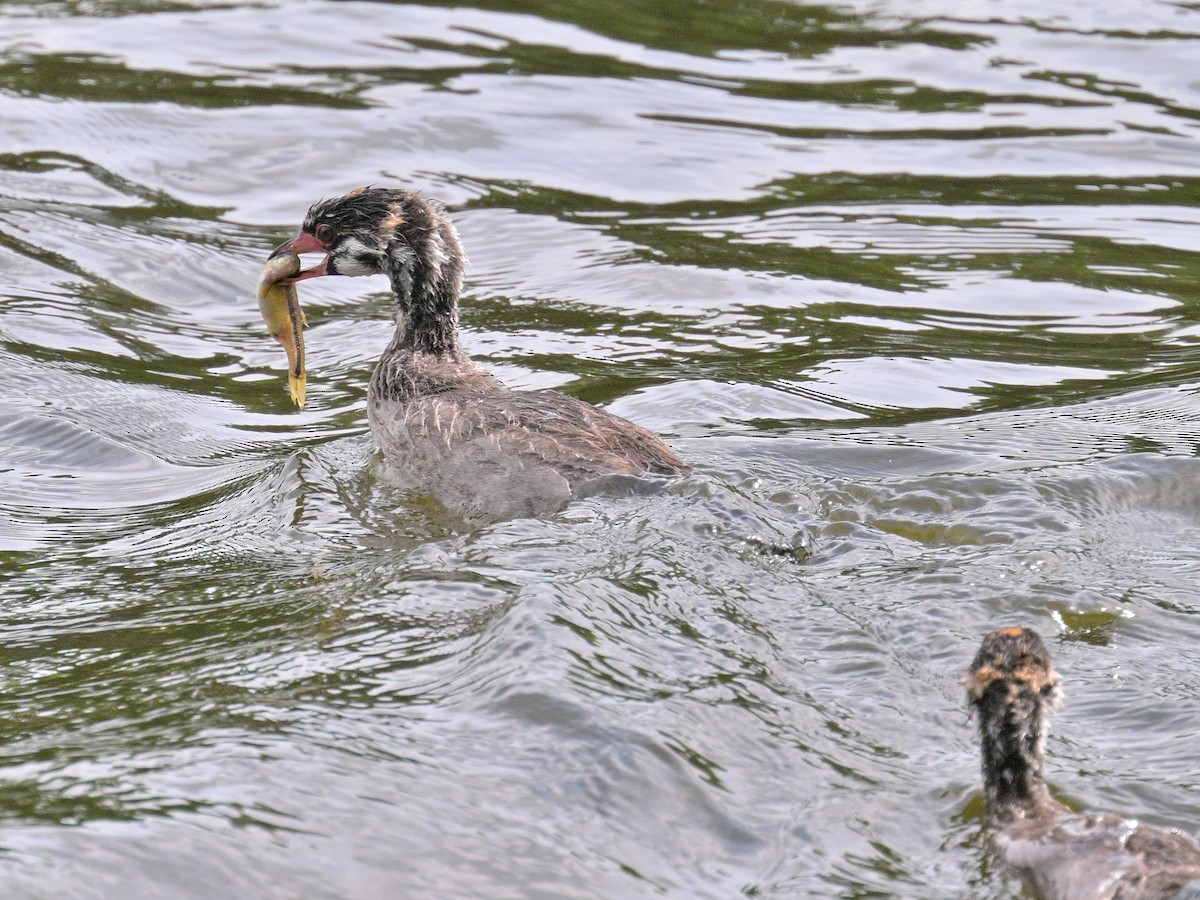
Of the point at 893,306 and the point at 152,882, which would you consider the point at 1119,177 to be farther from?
the point at 152,882

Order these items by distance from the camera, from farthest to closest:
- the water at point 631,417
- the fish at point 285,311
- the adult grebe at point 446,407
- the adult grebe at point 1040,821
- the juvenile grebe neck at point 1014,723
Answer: the fish at point 285,311
the adult grebe at point 446,407
the water at point 631,417
the juvenile grebe neck at point 1014,723
the adult grebe at point 1040,821

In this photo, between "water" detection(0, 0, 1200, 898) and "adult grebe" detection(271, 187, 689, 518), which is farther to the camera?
"adult grebe" detection(271, 187, 689, 518)

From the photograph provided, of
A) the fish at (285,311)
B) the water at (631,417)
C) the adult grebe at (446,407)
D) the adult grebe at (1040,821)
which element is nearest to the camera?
the adult grebe at (1040,821)

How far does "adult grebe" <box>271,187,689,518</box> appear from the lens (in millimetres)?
8758

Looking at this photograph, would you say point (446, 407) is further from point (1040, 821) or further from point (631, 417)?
point (1040, 821)

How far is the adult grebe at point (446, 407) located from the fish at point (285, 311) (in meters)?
0.09

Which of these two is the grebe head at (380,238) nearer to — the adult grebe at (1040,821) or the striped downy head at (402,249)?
the striped downy head at (402,249)

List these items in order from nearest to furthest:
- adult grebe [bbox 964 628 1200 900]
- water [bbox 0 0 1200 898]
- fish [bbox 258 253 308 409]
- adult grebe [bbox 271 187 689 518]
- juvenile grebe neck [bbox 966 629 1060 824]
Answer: adult grebe [bbox 964 628 1200 900], juvenile grebe neck [bbox 966 629 1060 824], water [bbox 0 0 1200 898], adult grebe [bbox 271 187 689 518], fish [bbox 258 253 308 409]

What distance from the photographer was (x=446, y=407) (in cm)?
949

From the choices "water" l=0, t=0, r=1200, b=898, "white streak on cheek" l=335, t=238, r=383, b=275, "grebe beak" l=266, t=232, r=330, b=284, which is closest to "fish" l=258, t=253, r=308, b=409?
"grebe beak" l=266, t=232, r=330, b=284

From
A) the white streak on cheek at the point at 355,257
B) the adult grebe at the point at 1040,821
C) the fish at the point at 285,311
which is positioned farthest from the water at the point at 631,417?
the white streak on cheek at the point at 355,257

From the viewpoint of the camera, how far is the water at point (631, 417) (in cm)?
586

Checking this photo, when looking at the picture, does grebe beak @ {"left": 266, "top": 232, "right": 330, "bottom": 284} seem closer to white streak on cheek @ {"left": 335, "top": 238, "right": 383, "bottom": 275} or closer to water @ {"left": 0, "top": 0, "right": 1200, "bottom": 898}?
white streak on cheek @ {"left": 335, "top": 238, "right": 383, "bottom": 275}

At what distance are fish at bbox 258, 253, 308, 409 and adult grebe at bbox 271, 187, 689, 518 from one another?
0.09m
